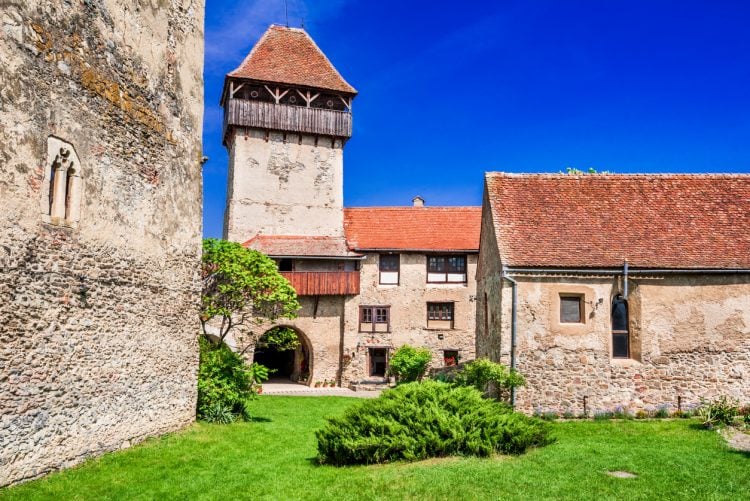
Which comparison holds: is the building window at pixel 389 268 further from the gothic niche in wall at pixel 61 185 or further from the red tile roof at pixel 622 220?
the gothic niche in wall at pixel 61 185

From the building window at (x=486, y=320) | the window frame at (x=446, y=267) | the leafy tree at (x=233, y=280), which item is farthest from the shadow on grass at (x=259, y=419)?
the window frame at (x=446, y=267)

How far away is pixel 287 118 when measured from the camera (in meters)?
33.5

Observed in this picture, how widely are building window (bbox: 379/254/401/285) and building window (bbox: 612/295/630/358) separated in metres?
15.2

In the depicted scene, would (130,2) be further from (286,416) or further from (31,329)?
(286,416)

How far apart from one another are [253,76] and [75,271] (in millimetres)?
23662

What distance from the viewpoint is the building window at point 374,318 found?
107 ft

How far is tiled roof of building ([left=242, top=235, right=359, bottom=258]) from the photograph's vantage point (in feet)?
102

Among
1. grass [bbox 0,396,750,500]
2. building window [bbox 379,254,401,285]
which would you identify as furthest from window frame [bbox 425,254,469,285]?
grass [bbox 0,396,750,500]

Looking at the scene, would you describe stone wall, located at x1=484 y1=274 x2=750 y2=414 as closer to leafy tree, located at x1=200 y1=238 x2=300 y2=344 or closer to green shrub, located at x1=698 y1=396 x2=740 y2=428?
green shrub, located at x1=698 y1=396 x2=740 y2=428

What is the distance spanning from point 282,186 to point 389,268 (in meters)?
6.65

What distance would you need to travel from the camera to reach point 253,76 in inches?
1303

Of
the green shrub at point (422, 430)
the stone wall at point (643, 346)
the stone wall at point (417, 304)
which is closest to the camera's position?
the green shrub at point (422, 430)

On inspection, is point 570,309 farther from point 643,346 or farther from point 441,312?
point 441,312

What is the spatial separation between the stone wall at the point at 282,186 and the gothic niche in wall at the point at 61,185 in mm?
21435
